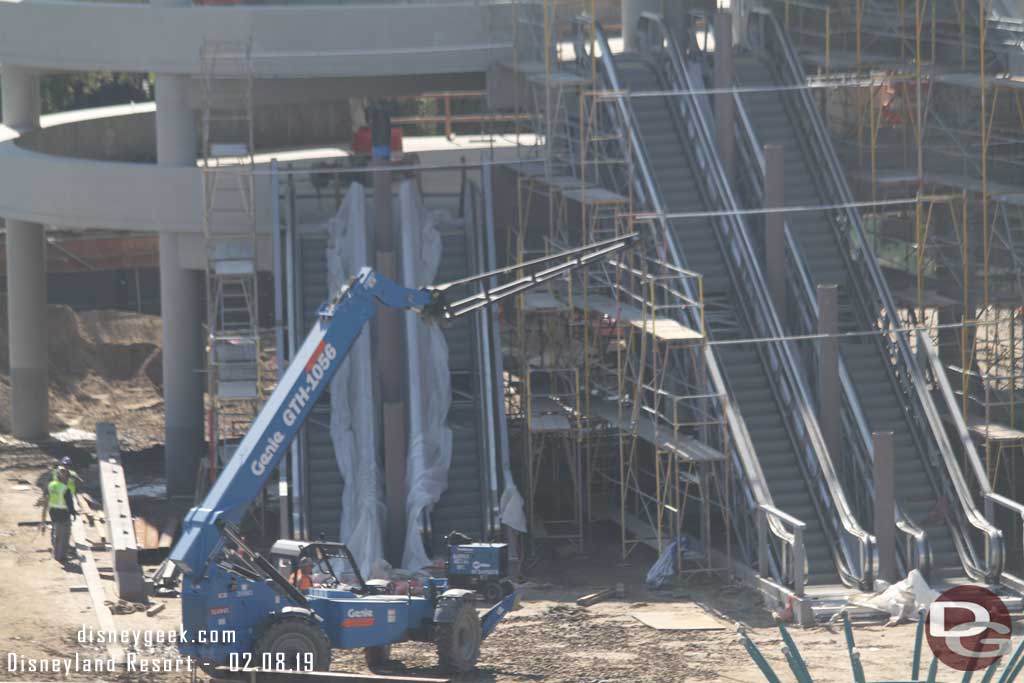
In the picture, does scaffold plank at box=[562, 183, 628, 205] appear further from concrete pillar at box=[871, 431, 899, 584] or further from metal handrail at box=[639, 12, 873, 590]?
concrete pillar at box=[871, 431, 899, 584]

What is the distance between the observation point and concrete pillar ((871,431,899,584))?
27594mm

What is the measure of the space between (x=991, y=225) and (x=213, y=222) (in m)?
12.4

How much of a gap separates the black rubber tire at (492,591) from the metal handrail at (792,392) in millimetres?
4972

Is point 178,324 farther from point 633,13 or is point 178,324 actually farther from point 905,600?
point 905,600

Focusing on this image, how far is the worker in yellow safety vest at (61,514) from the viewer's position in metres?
28.6

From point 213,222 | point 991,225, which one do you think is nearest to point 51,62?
point 213,222

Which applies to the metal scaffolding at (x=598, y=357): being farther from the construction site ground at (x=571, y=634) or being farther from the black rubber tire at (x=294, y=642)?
the black rubber tire at (x=294, y=642)

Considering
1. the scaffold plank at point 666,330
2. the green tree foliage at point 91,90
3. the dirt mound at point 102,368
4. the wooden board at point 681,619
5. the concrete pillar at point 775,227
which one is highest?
the green tree foliage at point 91,90

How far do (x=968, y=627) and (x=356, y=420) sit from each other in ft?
32.3

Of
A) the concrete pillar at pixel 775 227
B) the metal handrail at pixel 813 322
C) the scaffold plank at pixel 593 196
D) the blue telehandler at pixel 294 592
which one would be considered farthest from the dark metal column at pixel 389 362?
the metal handrail at pixel 813 322

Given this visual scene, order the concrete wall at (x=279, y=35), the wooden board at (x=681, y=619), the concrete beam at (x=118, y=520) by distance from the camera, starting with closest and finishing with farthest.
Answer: the wooden board at (x=681, y=619)
the concrete beam at (x=118, y=520)
the concrete wall at (x=279, y=35)

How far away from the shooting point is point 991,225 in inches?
1307

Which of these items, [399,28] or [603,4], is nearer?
[399,28]

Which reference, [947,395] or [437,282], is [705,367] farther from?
[437,282]
